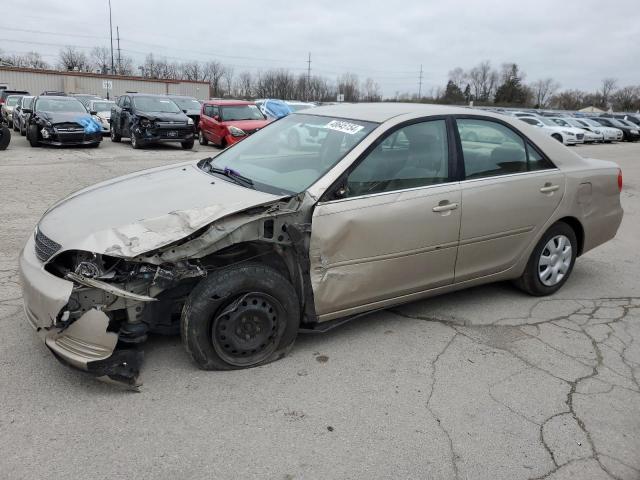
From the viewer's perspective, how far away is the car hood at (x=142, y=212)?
2943 millimetres

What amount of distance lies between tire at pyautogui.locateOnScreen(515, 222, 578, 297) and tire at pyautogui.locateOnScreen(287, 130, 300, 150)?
2.19 m

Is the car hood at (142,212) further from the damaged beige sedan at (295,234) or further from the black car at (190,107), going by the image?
the black car at (190,107)

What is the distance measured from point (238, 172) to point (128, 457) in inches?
83.3

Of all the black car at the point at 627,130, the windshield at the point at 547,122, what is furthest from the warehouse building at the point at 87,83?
the black car at the point at 627,130

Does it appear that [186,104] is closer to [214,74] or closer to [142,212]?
Result: [142,212]

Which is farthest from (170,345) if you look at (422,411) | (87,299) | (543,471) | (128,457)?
(543,471)

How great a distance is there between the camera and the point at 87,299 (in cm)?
290

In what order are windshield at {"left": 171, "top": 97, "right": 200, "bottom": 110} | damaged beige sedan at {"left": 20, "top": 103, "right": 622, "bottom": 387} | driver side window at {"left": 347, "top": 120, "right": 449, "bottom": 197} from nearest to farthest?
damaged beige sedan at {"left": 20, "top": 103, "right": 622, "bottom": 387}, driver side window at {"left": 347, "top": 120, "right": 449, "bottom": 197}, windshield at {"left": 171, "top": 97, "right": 200, "bottom": 110}

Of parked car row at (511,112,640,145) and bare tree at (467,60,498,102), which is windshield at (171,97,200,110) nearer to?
parked car row at (511,112,640,145)

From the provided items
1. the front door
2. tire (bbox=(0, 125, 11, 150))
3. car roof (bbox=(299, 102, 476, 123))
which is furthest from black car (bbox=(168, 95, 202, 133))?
the front door

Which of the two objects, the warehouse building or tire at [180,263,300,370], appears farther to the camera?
the warehouse building

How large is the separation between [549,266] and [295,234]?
101 inches

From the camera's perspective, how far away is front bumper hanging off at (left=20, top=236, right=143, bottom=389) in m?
2.87

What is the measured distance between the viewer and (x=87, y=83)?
44719 mm
